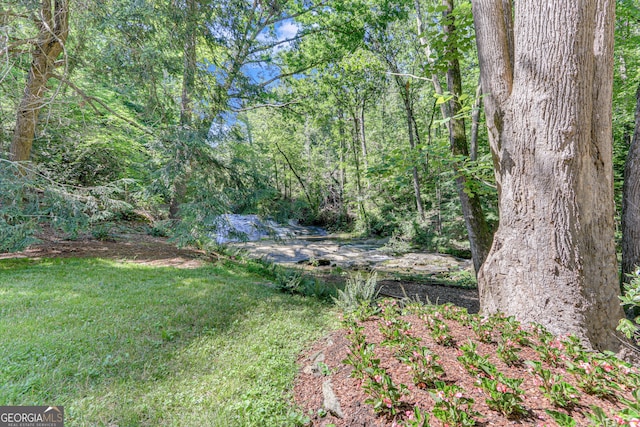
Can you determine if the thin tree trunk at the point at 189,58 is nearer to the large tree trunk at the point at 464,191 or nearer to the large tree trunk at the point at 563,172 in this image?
the large tree trunk at the point at 464,191

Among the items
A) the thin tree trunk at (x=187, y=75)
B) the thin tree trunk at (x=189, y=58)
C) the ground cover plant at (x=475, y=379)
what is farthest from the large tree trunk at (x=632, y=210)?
the thin tree trunk at (x=189, y=58)

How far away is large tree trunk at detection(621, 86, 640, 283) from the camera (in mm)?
3209

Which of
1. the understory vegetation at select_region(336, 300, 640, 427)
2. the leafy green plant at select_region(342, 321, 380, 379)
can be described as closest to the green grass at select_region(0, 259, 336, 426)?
the leafy green plant at select_region(342, 321, 380, 379)

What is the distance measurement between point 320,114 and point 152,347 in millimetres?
8866

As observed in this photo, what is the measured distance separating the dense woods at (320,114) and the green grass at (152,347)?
1.18 m

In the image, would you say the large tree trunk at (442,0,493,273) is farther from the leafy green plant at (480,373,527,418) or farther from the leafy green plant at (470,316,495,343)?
the leafy green plant at (480,373,527,418)

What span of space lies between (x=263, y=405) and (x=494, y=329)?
76.0 inches

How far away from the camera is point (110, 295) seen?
3697 millimetres

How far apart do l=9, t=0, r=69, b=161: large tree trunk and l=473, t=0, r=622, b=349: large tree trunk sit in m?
6.69

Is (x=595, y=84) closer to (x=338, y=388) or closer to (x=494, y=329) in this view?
(x=494, y=329)

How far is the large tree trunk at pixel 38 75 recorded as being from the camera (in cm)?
461

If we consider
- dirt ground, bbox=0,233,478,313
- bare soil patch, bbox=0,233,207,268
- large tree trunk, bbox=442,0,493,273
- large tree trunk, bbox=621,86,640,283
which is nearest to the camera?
large tree trunk, bbox=621,86,640,283

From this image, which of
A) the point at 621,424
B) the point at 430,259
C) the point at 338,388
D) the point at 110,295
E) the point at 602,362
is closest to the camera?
the point at 621,424

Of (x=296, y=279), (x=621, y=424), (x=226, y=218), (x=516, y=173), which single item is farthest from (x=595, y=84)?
(x=226, y=218)
